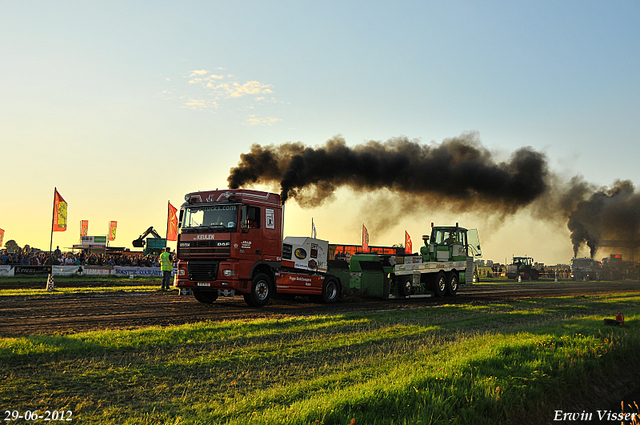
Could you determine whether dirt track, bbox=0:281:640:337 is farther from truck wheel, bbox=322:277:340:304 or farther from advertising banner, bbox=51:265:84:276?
advertising banner, bbox=51:265:84:276

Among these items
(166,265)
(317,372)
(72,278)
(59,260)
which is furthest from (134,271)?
(317,372)

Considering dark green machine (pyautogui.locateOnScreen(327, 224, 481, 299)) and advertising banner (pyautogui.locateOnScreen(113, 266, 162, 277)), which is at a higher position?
dark green machine (pyautogui.locateOnScreen(327, 224, 481, 299))

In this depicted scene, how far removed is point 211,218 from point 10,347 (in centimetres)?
820

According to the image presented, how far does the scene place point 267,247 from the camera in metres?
16.4

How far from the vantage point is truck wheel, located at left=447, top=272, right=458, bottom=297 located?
23.9 metres

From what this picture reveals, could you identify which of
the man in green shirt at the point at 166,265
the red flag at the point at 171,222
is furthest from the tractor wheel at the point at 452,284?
the red flag at the point at 171,222

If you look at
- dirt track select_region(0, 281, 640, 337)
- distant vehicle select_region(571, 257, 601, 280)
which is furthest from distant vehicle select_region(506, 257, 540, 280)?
dirt track select_region(0, 281, 640, 337)

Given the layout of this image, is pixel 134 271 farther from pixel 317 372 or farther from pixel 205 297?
pixel 317 372

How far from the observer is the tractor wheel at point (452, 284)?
23.9 metres

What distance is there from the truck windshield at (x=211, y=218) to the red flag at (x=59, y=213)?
2214 cm

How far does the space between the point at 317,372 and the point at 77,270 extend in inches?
1296

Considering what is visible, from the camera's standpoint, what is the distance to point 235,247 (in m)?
15.4

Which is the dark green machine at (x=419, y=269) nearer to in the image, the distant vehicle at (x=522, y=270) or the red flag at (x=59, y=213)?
the red flag at (x=59, y=213)

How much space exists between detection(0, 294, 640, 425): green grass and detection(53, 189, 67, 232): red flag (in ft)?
89.2
